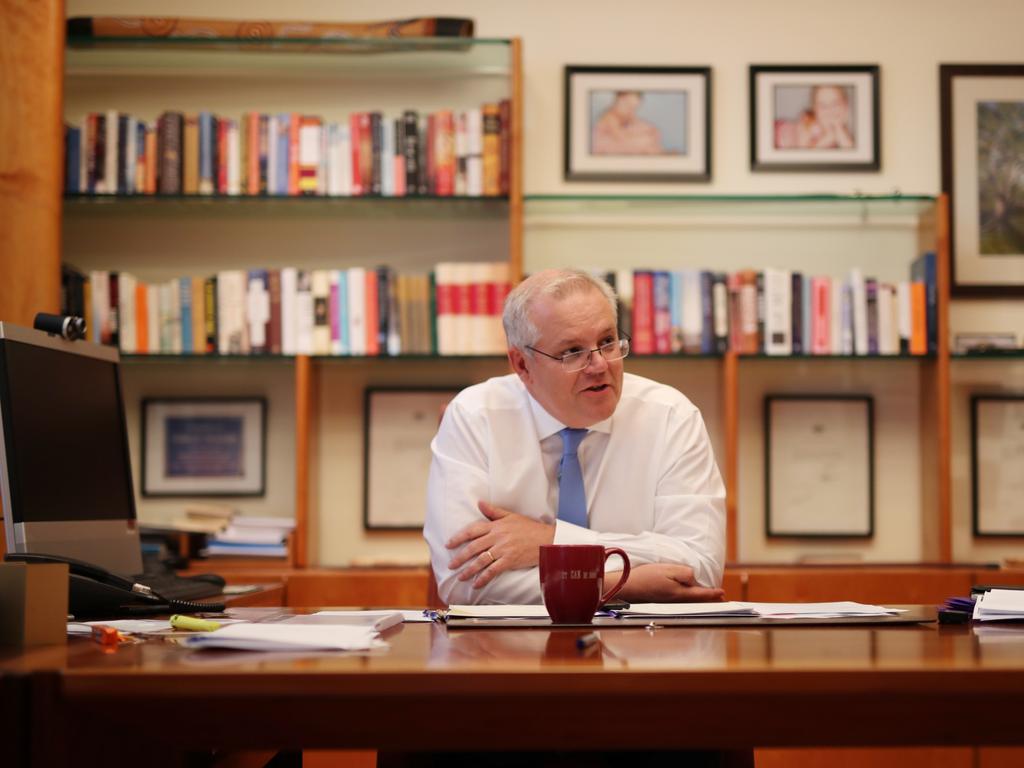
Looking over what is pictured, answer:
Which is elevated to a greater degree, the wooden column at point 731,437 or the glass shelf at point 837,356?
the glass shelf at point 837,356

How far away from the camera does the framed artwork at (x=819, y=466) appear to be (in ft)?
12.0

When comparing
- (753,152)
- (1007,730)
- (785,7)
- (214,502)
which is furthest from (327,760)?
(785,7)

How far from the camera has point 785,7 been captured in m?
3.76

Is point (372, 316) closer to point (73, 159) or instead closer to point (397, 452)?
point (397, 452)

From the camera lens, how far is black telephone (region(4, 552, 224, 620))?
163 cm

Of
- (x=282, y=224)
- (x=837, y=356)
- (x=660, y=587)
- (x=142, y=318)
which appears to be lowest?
(x=660, y=587)

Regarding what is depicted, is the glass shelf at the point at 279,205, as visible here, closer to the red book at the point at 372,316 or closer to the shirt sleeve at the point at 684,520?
the red book at the point at 372,316

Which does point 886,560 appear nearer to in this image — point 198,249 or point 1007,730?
point 198,249

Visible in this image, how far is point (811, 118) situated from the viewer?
3.72 meters

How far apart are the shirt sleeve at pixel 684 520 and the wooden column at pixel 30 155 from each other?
168cm

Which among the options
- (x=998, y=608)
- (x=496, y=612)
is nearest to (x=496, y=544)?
(x=496, y=612)

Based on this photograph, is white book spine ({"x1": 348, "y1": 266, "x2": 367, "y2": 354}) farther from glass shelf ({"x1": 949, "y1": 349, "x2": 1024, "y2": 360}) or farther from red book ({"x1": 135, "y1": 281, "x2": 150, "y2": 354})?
glass shelf ({"x1": 949, "y1": 349, "x2": 1024, "y2": 360})

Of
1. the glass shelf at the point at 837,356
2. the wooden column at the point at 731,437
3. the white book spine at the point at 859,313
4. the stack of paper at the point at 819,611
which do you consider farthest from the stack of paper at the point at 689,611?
the white book spine at the point at 859,313

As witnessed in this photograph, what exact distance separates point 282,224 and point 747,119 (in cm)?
156
